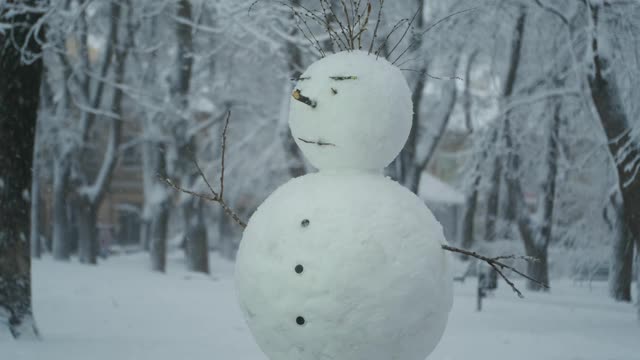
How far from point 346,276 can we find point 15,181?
4482 mm

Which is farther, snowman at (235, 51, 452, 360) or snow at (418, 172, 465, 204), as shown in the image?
snow at (418, 172, 465, 204)

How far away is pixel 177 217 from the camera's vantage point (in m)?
31.8

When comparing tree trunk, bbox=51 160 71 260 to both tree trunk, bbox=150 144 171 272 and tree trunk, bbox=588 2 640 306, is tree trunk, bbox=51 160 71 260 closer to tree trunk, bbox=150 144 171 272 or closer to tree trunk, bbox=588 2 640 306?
tree trunk, bbox=150 144 171 272

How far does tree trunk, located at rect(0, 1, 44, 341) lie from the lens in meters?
6.04

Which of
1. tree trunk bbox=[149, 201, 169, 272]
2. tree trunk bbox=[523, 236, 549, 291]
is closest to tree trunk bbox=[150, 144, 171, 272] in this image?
tree trunk bbox=[149, 201, 169, 272]

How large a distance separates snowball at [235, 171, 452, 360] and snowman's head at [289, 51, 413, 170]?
163 millimetres

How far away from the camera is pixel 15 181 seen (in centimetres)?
621

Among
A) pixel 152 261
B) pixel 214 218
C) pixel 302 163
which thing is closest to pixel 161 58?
pixel 152 261

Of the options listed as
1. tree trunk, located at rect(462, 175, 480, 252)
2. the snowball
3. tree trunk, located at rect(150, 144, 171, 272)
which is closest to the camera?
the snowball

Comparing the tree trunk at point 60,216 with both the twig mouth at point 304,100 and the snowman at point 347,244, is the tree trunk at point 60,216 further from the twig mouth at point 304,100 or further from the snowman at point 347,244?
the twig mouth at point 304,100

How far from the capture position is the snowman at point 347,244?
10.1 ft

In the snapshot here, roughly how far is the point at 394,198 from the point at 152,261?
12.4 metres

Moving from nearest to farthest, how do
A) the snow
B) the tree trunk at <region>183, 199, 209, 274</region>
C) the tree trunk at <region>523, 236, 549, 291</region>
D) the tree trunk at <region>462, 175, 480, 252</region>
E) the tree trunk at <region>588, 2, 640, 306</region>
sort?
the tree trunk at <region>588, 2, 640, 306</region> < the tree trunk at <region>523, 236, 549, 291</region> < the tree trunk at <region>183, 199, 209, 274</region> < the tree trunk at <region>462, 175, 480, 252</region> < the snow

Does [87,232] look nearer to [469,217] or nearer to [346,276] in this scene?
[469,217]
